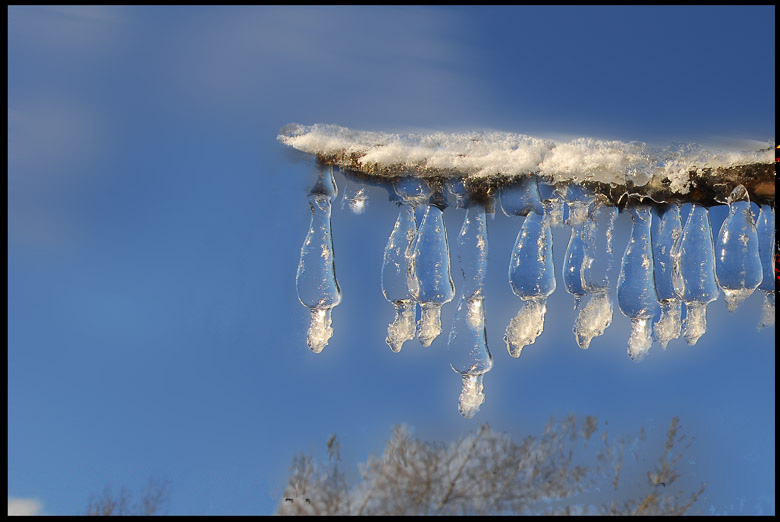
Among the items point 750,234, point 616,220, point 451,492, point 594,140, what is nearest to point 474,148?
point 594,140

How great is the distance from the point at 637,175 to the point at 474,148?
1.09 ft

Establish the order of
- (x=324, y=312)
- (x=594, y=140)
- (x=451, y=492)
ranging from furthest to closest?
(x=451, y=492) → (x=324, y=312) → (x=594, y=140)

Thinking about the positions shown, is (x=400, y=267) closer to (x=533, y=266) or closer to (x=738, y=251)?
(x=533, y=266)

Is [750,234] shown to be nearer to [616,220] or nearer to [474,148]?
[616,220]

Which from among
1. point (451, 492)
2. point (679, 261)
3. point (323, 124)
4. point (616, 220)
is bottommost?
point (451, 492)

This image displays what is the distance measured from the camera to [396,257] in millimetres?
1150

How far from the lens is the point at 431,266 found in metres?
1.08

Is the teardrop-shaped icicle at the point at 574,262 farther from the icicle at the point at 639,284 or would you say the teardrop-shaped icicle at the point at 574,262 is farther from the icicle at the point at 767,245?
the icicle at the point at 767,245

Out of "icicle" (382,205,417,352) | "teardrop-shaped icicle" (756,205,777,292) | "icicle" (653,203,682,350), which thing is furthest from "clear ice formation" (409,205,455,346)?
"teardrop-shaped icicle" (756,205,777,292)

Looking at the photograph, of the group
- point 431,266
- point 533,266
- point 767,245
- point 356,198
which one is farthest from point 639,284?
point 356,198

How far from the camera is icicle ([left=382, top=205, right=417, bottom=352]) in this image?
3.74 feet

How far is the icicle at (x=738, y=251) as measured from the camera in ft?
3.30

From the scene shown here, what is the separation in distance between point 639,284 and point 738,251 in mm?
190

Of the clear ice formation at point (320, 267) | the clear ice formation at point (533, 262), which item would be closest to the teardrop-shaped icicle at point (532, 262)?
the clear ice formation at point (533, 262)
